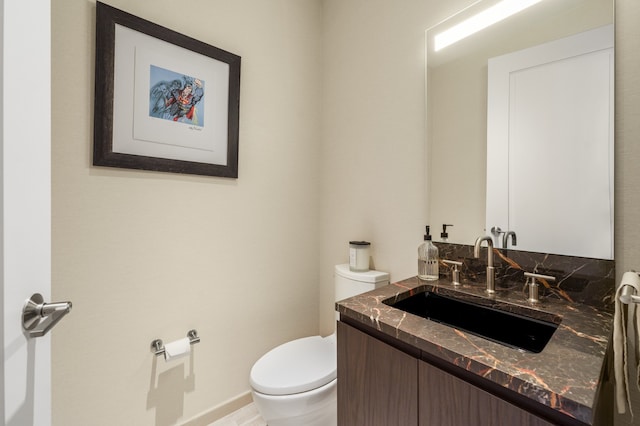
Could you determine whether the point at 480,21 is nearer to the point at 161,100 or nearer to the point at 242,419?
the point at 161,100

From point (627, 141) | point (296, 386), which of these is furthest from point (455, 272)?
point (296, 386)

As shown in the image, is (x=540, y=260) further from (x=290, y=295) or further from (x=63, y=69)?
(x=63, y=69)

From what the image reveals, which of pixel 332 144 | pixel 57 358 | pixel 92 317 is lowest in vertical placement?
pixel 57 358

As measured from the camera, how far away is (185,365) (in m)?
1.47

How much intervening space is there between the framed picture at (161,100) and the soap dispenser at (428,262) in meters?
1.11

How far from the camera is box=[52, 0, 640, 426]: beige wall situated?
117cm

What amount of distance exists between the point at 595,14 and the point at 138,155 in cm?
190

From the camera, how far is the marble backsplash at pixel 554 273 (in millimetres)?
955

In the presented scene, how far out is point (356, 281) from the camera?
155 cm

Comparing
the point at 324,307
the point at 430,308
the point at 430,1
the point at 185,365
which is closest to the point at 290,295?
the point at 324,307

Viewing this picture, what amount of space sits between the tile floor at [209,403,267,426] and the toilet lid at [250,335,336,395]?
50cm

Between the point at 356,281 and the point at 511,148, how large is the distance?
0.96 m

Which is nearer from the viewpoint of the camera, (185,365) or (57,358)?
(57,358)

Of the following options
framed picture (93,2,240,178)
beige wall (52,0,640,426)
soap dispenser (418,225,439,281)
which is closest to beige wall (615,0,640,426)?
beige wall (52,0,640,426)
